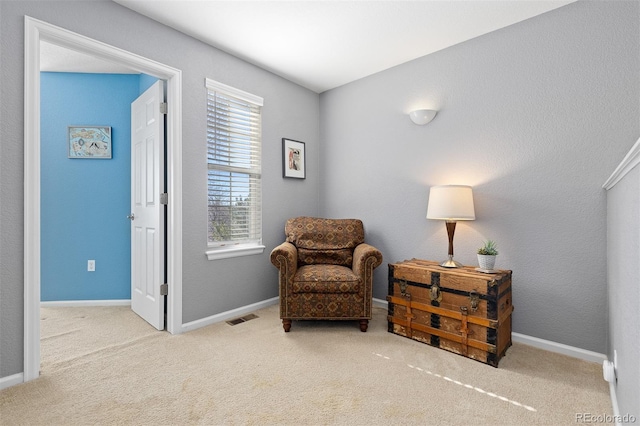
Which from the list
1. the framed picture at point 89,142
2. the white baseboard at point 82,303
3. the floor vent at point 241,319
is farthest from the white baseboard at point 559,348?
the framed picture at point 89,142

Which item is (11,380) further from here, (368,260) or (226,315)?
(368,260)

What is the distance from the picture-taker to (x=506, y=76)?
2.41 metres

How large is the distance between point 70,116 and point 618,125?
4.73 meters

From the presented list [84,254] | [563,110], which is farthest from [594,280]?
[84,254]

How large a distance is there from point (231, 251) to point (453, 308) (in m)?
1.94

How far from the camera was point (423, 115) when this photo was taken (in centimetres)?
279

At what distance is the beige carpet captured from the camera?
4.94 feet

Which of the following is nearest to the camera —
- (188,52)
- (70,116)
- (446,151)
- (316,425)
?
(316,425)

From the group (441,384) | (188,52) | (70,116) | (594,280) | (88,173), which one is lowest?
(441,384)

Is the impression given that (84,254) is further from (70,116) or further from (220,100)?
(220,100)

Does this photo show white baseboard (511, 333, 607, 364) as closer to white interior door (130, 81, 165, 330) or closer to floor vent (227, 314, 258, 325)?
floor vent (227, 314, 258, 325)

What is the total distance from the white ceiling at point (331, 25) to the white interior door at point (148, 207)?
64cm

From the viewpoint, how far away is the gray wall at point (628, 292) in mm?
1035

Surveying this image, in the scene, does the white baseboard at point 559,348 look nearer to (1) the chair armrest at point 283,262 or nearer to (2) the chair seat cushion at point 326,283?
(2) the chair seat cushion at point 326,283
